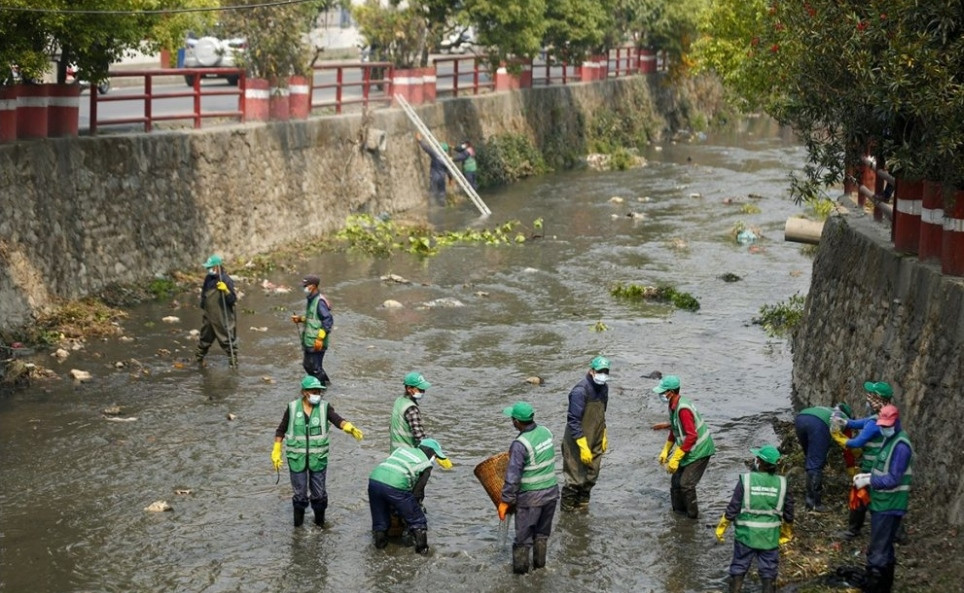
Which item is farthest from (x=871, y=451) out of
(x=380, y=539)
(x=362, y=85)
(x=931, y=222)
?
(x=362, y=85)

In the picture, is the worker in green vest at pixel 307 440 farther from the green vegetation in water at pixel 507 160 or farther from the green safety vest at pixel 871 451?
the green vegetation in water at pixel 507 160

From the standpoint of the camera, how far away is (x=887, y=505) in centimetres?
1019

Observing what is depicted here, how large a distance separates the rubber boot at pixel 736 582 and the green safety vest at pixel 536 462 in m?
1.57

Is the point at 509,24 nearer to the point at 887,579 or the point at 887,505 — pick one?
the point at 887,505

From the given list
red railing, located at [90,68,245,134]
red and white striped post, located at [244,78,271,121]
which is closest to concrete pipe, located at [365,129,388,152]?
red and white striped post, located at [244,78,271,121]

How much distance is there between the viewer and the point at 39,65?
17.8m

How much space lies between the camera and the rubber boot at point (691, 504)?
12.3m

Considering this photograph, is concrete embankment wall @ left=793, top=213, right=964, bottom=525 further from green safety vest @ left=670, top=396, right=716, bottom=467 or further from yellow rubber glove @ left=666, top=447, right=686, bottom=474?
yellow rubber glove @ left=666, top=447, right=686, bottom=474

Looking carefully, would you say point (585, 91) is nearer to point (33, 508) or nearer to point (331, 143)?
point (331, 143)

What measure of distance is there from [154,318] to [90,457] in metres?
5.67

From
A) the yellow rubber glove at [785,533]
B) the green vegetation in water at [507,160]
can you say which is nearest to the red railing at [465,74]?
the green vegetation in water at [507,160]

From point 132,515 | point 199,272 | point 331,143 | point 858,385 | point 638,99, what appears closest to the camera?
point 132,515

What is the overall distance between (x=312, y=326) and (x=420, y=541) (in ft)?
17.1

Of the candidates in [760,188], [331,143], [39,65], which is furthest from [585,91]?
[39,65]
